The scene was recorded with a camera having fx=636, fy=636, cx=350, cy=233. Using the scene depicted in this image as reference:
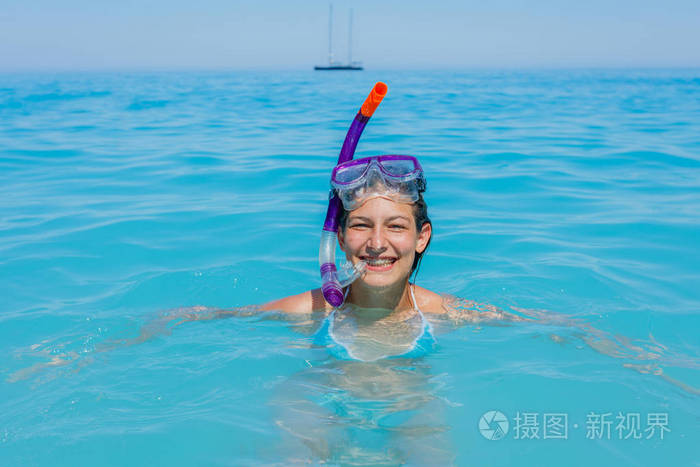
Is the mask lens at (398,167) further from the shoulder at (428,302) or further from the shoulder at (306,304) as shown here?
the shoulder at (306,304)

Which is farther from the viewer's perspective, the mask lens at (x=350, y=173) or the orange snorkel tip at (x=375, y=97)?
the mask lens at (x=350, y=173)

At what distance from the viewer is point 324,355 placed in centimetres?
360

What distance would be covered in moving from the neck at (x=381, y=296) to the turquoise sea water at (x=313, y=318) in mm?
332

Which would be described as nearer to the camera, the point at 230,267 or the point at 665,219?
the point at 230,267

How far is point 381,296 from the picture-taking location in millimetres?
3631

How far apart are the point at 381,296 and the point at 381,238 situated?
1.51ft

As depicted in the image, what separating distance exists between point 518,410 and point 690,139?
1082cm

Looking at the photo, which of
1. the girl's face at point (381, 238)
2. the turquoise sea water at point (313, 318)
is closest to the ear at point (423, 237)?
the girl's face at point (381, 238)

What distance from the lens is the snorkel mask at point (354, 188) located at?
10.9 feet

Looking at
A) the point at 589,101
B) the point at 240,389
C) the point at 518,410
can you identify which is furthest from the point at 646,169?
the point at 589,101

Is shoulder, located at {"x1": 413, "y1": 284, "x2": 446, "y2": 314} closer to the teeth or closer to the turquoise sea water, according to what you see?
the turquoise sea water

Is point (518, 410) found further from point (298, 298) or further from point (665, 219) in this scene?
point (665, 219)

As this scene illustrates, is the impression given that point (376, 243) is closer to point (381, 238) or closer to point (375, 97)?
point (381, 238)

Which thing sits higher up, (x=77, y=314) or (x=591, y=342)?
(x=591, y=342)
